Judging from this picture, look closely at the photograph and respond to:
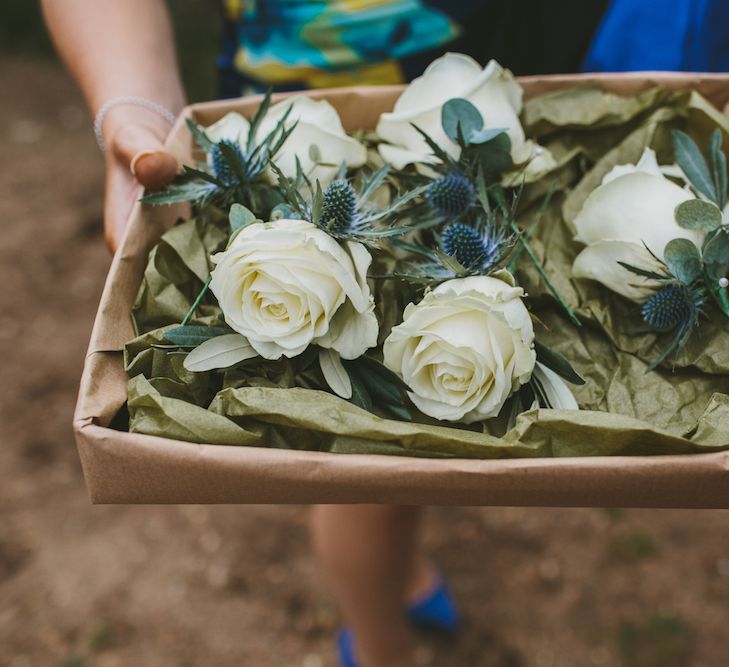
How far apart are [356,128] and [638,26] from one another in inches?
17.0

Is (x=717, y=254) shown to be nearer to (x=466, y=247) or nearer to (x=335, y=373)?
(x=466, y=247)

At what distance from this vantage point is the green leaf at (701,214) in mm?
802

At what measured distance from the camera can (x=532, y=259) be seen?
861 millimetres

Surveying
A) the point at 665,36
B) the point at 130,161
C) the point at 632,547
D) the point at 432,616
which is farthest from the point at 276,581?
the point at 665,36

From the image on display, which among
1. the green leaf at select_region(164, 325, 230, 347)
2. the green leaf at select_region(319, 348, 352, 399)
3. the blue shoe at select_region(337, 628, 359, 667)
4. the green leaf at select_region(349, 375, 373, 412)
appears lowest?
the blue shoe at select_region(337, 628, 359, 667)

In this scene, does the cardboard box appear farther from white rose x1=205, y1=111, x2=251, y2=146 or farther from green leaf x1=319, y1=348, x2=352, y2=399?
white rose x1=205, y1=111, x2=251, y2=146

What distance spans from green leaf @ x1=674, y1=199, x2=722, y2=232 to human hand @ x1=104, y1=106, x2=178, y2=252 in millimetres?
554

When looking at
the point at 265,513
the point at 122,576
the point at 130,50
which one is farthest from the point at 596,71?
the point at 122,576

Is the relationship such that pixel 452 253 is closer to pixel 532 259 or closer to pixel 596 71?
pixel 532 259

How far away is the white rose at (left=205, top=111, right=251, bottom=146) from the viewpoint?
36.9 inches

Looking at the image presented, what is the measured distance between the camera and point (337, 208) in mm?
A: 755

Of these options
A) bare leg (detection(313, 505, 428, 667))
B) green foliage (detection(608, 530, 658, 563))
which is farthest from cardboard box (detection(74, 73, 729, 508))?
green foliage (detection(608, 530, 658, 563))

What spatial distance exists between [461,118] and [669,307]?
304mm

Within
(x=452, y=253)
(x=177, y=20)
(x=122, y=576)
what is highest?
(x=452, y=253)
